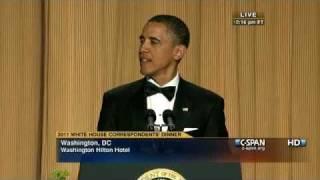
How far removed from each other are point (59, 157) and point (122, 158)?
0.61 feet

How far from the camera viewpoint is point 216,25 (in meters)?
1.58

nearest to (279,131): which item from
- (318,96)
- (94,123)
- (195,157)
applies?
(318,96)

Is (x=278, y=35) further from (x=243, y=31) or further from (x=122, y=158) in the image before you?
(x=122, y=158)

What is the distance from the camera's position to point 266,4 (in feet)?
5.19

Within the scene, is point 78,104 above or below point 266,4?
below

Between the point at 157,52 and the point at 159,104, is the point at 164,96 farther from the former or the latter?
the point at 157,52

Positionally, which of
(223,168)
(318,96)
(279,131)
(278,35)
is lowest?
(223,168)

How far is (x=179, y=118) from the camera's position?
154cm

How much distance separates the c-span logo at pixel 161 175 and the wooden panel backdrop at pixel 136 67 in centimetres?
21

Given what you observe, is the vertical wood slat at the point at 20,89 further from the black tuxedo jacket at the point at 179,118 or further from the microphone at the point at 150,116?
the microphone at the point at 150,116

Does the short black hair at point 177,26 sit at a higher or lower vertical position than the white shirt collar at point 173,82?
higher

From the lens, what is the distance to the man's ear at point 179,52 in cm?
155

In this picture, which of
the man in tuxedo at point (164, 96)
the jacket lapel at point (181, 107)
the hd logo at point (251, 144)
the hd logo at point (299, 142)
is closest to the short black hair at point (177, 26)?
the man in tuxedo at point (164, 96)

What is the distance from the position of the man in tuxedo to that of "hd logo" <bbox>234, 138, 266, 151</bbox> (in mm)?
47
